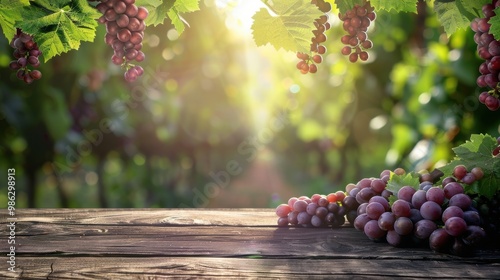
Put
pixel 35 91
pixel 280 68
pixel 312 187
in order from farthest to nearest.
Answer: pixel 280 68 < pixel 312 187 < pixel 35 91

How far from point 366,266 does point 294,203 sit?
0.50 m

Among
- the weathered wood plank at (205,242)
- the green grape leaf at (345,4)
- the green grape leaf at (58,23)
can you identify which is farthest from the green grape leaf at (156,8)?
the weathered wood plank at (205,242)

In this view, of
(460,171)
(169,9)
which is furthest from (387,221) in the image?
(169,9)

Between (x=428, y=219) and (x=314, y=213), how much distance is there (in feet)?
1.22

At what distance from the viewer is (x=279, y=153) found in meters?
7.20

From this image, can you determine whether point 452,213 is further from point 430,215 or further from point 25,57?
point 25,57

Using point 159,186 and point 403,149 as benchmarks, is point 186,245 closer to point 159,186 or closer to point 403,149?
point 403,149

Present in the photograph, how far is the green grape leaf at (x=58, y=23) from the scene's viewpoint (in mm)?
1520

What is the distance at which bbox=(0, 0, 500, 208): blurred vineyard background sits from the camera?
4.95m

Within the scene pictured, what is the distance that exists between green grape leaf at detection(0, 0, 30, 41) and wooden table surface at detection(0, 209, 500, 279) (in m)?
0.56

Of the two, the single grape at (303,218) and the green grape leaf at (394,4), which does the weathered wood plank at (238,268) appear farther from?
the green grape leaf at (394,4)

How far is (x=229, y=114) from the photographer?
229 inches

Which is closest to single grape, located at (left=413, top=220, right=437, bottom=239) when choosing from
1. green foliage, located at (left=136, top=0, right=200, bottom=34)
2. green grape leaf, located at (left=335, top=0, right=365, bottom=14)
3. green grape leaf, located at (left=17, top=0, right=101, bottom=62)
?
green grape leaf, located at (left=335, top=0, right=365, bottom=14)

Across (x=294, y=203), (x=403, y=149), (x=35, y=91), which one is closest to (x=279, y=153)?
(x=403, y=149)
